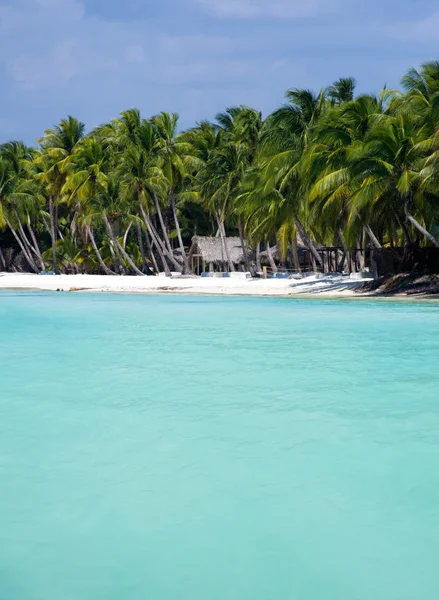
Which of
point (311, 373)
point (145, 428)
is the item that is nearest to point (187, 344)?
point (311, 373)

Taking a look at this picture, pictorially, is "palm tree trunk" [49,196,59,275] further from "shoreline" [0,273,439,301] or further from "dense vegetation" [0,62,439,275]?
"shoreline" [0,273,439,301]

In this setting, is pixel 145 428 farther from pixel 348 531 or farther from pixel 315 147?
pixel 315 147

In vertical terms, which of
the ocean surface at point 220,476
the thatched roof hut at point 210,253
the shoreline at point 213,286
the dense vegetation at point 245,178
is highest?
the dense vegetation at point 245,178

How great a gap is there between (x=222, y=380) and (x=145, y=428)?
2.33m

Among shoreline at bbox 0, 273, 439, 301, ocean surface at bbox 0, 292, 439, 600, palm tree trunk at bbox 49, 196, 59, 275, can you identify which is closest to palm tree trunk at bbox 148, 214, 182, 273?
shoreline at bbox 0, 273, 439, 301

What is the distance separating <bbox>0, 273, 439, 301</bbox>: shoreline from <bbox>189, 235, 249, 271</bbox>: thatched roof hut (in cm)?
578

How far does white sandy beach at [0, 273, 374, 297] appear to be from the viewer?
87.7 feet

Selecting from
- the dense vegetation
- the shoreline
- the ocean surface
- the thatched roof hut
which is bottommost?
the ocean surface

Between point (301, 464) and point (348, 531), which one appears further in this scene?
point (301, 464)

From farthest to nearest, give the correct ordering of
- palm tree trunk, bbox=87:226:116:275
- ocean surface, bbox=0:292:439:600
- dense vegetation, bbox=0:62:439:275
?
palm tree trunk, bbox=87:226:116:275 < dense vegetation, bbox=0:62:439:275 < ocean surface, bbox=0:292:439:600

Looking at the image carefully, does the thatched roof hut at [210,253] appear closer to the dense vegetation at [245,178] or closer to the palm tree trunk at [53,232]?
the dense vegetation at [245,178]

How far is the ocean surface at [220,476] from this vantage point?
10.3 feet

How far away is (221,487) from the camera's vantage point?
4344 millimetres

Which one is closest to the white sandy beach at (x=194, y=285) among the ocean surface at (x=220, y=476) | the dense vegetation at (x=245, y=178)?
the dense vegetation at (x=245, y=178)
